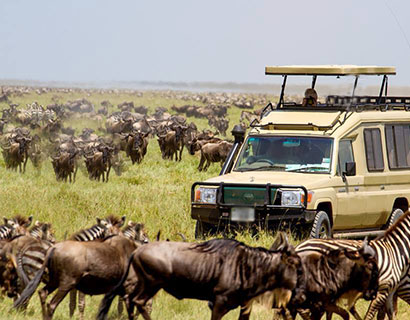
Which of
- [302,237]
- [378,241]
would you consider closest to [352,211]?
[302,237]

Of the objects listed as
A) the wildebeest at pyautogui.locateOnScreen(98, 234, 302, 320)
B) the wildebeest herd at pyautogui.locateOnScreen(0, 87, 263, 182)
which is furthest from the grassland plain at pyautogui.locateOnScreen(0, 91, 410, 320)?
the wildebeest at pyautogui.locateOnScreen(98, 234, 302, 320)

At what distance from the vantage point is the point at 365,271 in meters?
8.16

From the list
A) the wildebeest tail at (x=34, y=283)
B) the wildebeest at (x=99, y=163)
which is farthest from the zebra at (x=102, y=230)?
the wildebeest at (x=99, y=163)

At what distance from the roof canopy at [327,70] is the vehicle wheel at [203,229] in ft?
10.8

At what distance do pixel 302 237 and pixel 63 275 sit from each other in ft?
17.5

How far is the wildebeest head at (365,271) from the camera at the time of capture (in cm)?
814

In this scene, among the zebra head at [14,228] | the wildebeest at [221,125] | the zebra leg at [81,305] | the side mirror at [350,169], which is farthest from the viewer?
the wildebeest at [221,125]

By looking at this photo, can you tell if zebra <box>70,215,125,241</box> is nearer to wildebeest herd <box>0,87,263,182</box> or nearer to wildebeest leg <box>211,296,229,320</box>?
wildebeest leg <box>211,296,229,320</box>

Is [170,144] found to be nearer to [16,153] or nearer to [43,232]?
[16,153]

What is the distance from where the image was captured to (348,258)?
823cm

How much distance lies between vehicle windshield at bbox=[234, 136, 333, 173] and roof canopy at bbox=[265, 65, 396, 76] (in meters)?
1.55

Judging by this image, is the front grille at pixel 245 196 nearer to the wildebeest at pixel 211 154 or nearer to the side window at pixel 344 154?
the side window at pixel 344 154

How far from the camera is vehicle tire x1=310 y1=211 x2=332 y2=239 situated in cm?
1245

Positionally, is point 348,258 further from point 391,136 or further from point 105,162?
point 105,162
